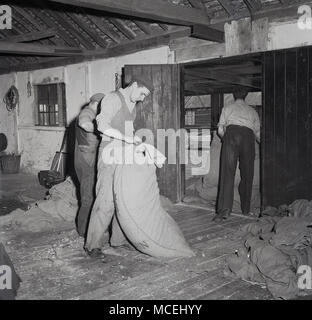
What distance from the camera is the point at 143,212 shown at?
3998 mm

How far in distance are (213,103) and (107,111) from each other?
24.7 ft

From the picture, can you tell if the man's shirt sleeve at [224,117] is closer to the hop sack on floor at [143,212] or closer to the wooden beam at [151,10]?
the wooden beam at [151,10]

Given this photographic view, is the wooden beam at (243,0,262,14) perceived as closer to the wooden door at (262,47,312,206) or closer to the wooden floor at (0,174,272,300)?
the wooden door at (262,47,312,206)

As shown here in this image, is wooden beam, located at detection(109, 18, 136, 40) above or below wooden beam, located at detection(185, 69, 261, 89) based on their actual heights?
above

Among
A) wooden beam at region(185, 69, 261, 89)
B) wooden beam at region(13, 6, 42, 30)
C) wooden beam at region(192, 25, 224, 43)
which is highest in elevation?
wooden beam at region(13, 6, 42, 30)

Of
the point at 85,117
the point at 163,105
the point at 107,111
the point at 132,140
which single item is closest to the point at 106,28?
the point at 163,105

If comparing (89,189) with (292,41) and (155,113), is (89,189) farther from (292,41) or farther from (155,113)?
(292,41)

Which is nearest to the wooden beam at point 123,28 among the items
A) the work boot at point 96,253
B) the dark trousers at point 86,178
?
the dark trousers at point 86,178

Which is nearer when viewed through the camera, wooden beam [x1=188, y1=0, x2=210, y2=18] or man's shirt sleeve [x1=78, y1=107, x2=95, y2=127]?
man's shirt sleeve [x1=78, y1=107, x2=95, y2=127]

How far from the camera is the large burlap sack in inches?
156

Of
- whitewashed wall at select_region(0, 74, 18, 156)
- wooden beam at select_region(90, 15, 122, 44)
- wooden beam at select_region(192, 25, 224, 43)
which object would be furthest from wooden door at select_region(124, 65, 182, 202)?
whitewashed wall at select_region(0, 74, 18, 156)

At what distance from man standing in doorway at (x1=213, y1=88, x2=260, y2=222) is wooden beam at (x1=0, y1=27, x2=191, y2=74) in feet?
5.81

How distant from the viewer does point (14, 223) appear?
5551 mm

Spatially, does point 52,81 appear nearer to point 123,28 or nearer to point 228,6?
point 123,28
